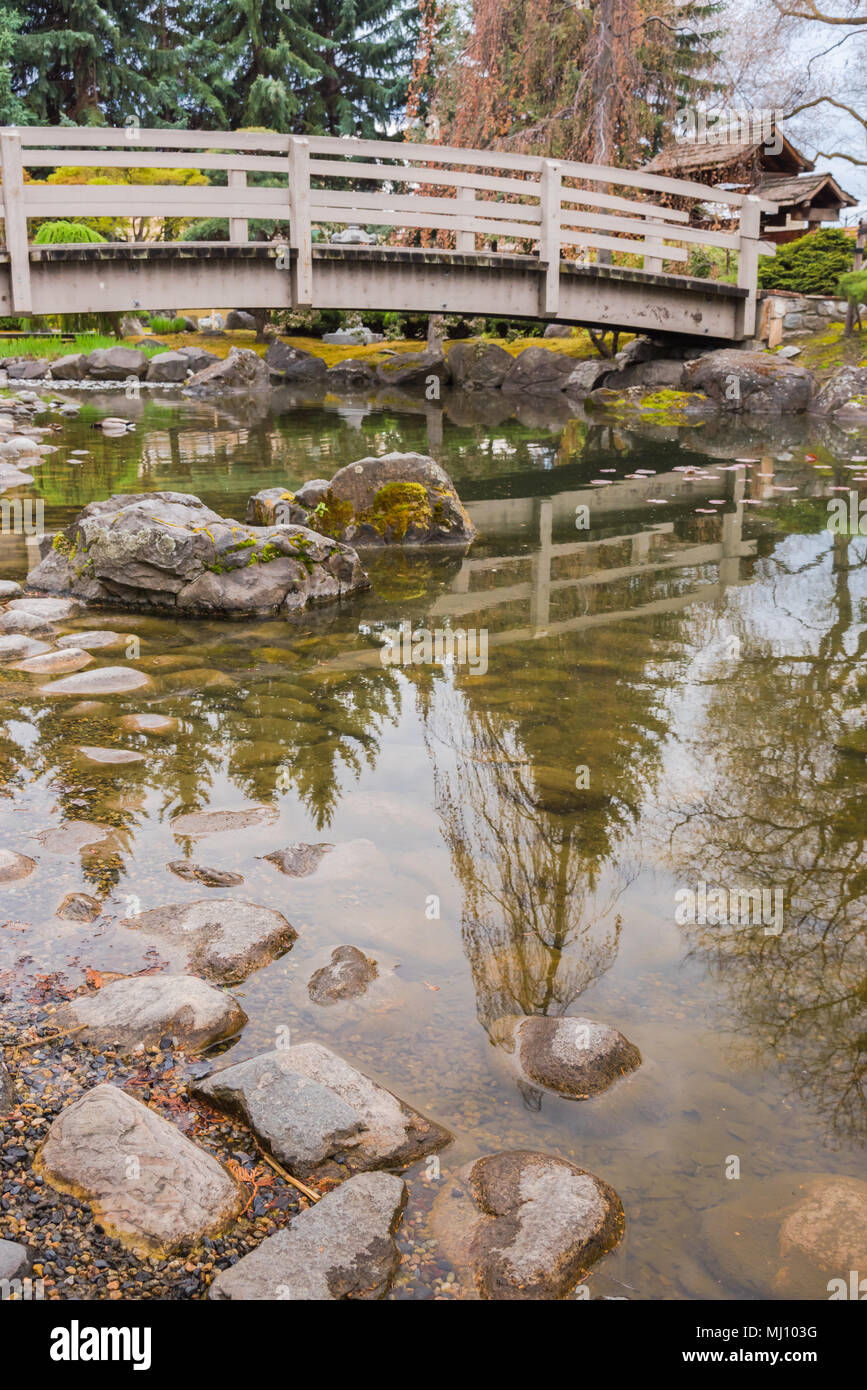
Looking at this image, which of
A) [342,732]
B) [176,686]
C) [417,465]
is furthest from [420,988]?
[417,465]

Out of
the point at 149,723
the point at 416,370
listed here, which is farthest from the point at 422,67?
the point at 149,723

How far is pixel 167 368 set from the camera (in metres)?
21.5

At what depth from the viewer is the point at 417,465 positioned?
7785mm

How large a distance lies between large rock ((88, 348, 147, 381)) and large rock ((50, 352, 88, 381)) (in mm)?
116

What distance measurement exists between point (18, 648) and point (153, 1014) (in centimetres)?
300

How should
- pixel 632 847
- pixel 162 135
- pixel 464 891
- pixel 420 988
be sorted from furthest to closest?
pixel 162 135
pixel 632 847
pixel 464 891
pixel 420 988

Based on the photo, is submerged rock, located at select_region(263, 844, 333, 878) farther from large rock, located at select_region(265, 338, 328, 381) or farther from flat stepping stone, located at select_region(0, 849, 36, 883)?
large rock, located at select_region(265, 338, 328, 381)

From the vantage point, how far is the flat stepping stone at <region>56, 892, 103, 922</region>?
3078 mm

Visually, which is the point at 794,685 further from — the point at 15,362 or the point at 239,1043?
the point at 15,362

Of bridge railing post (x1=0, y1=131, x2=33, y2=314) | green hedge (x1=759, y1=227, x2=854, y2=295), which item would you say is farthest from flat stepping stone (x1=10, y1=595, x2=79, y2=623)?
green hedge (x1=759, y1=227, x2=854, y2=295)

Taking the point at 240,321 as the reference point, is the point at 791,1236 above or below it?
below

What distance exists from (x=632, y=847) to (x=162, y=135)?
972 cm

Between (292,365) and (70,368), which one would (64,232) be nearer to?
(70,368)

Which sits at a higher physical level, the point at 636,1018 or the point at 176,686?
the point at 176,686
